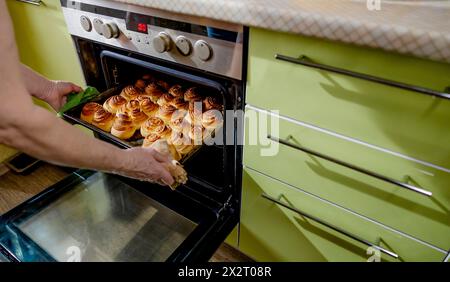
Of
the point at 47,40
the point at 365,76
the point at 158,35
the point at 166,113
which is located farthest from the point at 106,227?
the point at 365,76

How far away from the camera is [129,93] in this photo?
1.08m

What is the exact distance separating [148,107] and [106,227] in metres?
0.43

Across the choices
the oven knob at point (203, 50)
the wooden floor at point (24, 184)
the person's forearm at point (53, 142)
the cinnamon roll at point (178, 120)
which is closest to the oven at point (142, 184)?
the oven knob at point (203, 50)

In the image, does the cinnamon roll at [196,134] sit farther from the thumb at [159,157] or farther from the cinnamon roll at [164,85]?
the cinnamon roll at [164,85]

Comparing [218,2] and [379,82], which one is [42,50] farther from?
[379,82]

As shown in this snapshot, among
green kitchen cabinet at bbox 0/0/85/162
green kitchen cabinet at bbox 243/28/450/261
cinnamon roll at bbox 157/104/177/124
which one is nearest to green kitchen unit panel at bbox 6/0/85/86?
green kitchen cabinet at bbox 0/0/85/162

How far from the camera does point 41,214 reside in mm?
1018

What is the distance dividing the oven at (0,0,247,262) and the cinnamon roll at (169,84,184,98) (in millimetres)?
42

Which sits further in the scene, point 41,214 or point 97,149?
point 41,214

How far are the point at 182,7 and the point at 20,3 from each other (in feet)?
2.79

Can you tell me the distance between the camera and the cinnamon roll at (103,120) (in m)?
0.96
